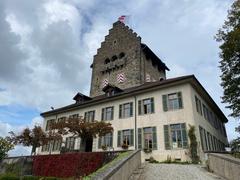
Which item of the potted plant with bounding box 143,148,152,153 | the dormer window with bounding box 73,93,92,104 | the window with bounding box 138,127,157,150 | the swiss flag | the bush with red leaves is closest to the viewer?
the bush with red leaves

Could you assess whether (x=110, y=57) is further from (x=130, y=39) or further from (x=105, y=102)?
(x=105, y=102)

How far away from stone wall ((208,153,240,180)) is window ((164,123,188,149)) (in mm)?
4460

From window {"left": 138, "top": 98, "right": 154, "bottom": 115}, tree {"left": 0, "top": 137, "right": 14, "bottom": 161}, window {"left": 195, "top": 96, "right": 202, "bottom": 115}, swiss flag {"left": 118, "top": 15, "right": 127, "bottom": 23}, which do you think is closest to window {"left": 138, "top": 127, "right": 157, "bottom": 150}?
window {"left": 138, "top": 98, "right": 154, "bottom": 115}

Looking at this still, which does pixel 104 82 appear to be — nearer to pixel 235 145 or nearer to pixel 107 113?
pixel 107 113

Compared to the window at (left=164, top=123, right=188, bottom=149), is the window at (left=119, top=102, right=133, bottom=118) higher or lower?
higher

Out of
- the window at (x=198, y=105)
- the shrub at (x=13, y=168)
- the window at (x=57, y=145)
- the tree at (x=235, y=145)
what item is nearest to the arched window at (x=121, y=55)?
the window at (x=57, y=145)

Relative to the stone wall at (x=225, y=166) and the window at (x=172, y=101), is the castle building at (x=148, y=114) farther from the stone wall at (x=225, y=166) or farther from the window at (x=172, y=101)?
the stone wall at (x=225, y=166)

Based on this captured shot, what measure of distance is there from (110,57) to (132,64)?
→ 4908 mm

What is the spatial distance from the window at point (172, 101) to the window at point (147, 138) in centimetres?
225

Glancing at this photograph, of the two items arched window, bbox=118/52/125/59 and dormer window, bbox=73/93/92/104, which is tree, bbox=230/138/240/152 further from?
arched window, bbox=118/52/125/59

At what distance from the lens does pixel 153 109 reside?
19.7 metres

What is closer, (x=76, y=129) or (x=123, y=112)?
(x=76, y=129)

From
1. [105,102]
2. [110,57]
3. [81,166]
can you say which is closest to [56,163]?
→ [81,166]

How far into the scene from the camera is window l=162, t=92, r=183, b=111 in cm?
1845
